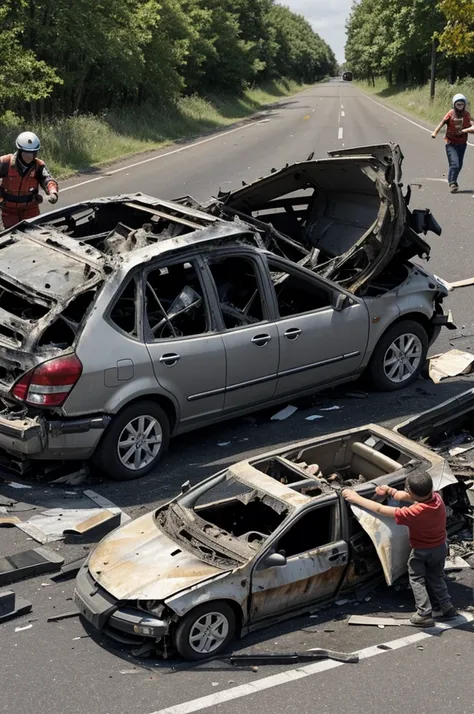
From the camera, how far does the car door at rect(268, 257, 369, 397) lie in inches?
351

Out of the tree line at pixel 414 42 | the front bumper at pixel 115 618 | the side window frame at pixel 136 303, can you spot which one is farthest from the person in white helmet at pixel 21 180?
the tree line at pixel 414 42

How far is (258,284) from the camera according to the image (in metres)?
8.77

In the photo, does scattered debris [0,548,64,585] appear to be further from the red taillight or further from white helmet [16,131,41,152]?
white helmet [16,131,41,152]

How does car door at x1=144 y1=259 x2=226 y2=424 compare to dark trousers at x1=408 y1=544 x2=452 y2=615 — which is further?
car door at x1=144 y1=259 x2=226 y2=424

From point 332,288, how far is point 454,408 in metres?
1.69

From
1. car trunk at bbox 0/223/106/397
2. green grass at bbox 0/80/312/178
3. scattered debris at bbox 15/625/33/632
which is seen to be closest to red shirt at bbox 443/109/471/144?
green grass at bbox 0/80/312/178

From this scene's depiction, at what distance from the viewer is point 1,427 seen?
7.56 metres

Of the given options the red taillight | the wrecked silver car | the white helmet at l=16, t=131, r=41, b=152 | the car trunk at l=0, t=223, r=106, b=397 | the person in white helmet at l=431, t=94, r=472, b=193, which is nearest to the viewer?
the wrecked silver car

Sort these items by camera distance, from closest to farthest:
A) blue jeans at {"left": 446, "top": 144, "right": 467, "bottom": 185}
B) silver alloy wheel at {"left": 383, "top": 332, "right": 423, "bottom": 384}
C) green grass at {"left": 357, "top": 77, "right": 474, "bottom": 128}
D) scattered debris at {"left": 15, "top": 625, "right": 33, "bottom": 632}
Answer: scattered debris at {"left": 15, "top": 625, "right": 33, "bottom": 632}
silver alloy wheel at {"left": 383, "top": 332, "right": 423, "bottom": 384}
blue jeans at {"left": 446, "top": 144, "right": 467, "bottom": 185}
green grass at {"left": 357, "top": 77, "right": 474, "bottom": 128}

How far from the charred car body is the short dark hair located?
2534 millimetres

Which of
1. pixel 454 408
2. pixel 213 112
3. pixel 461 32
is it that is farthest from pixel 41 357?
pixel 213 112

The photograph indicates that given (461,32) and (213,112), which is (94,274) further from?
(213,112)

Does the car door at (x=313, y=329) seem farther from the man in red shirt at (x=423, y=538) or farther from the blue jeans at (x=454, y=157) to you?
the blue jeans at (x=454, y=157)

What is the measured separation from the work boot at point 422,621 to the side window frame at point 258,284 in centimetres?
319
